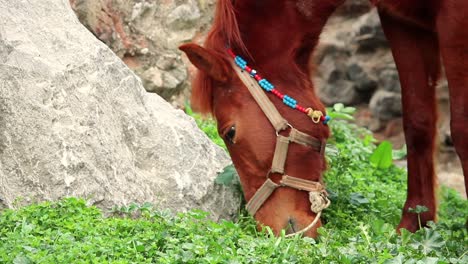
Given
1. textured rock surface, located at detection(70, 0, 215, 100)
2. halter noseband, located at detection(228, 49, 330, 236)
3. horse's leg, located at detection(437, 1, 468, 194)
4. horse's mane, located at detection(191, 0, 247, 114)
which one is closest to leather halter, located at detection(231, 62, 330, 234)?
halter noseband, located at detection(228, 49, 330, 236)

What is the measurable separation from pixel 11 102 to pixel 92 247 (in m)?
1.10

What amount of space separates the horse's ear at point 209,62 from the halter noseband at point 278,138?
0.20ft

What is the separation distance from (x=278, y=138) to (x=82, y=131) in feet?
3.21

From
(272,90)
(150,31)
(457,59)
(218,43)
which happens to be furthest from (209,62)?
(150,31)

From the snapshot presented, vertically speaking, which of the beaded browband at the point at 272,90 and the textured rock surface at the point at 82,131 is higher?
the beaded browband at the point at 272,90

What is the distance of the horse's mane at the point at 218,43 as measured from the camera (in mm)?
4371

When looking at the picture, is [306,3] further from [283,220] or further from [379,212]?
[379,212]

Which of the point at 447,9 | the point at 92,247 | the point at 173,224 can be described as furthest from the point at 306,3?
the point at 92,247

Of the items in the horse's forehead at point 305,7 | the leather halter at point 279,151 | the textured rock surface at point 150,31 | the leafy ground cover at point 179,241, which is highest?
the horse's forehead at point 305,7

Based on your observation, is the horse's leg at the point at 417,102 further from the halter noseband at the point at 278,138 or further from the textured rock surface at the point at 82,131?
the textured rock surface at the point at 82,131

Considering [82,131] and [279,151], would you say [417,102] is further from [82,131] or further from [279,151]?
[82,131]

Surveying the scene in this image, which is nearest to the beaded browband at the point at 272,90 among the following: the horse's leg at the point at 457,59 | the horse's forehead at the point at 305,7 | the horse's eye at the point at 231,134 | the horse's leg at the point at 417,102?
the horse's eye at the point at 231,134

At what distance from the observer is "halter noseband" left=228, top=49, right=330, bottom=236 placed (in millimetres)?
4348

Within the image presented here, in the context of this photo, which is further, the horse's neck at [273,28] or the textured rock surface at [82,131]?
the horse's neck at [273,28]
